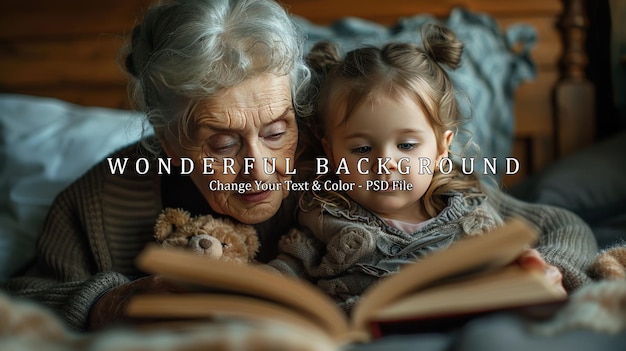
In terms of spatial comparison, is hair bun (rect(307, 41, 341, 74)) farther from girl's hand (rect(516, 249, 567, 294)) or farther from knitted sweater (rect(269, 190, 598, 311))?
girl's hand (rect(516, 249, 567, 294))

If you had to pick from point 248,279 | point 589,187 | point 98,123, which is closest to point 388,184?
point 248,279

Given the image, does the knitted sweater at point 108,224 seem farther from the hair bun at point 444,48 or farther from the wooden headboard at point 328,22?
the wooden headboard at point 328,22

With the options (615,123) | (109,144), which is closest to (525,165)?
(615,123)

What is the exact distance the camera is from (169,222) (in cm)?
125

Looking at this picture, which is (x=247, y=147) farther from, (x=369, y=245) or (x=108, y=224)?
(x=108, y=224)

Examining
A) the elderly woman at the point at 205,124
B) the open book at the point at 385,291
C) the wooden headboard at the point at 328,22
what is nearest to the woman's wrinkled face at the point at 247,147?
the elderly woman at the point at 205,124

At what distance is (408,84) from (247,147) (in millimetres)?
288

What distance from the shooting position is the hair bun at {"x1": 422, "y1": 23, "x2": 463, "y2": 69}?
1.23 meters

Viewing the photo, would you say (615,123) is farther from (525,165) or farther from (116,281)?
(116,281)

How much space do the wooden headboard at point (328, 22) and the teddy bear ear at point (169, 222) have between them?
2.60 feet

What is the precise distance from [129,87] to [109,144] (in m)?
0.62

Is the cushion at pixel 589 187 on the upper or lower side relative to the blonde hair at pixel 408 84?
lower

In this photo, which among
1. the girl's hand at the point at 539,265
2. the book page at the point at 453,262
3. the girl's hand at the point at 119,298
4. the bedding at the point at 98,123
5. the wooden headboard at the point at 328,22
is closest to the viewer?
the book page at the point at 453,262

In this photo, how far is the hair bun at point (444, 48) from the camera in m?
1.23
